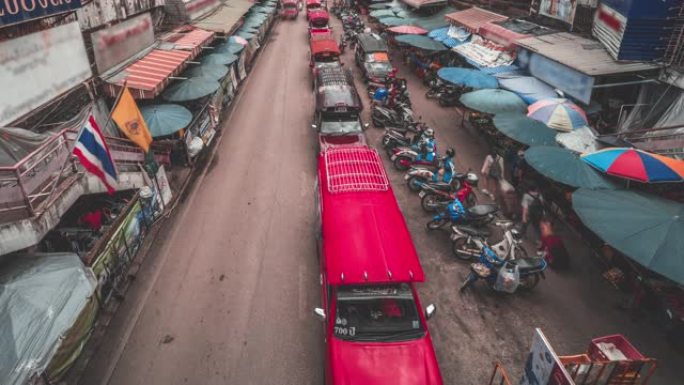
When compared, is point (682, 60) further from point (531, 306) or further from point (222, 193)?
point (222, 193)

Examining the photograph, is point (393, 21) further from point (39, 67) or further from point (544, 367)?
point (544, 367)

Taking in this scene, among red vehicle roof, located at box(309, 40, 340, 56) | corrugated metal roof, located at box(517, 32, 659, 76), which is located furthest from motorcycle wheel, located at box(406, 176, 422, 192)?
red vehicle roof, located at box(309, 40, 340, 56)

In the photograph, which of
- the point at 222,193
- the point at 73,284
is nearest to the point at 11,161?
the point at 73,284

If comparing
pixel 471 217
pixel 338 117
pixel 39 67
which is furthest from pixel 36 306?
pixel 338 117

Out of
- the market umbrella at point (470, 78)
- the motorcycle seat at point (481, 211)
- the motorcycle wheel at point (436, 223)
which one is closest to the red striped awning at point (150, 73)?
the motorcycle wheel at point (436, 223)

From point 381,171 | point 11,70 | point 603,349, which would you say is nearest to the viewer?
point 603,349

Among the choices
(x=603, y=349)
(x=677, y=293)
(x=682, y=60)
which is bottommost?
(x=677, y=293)
